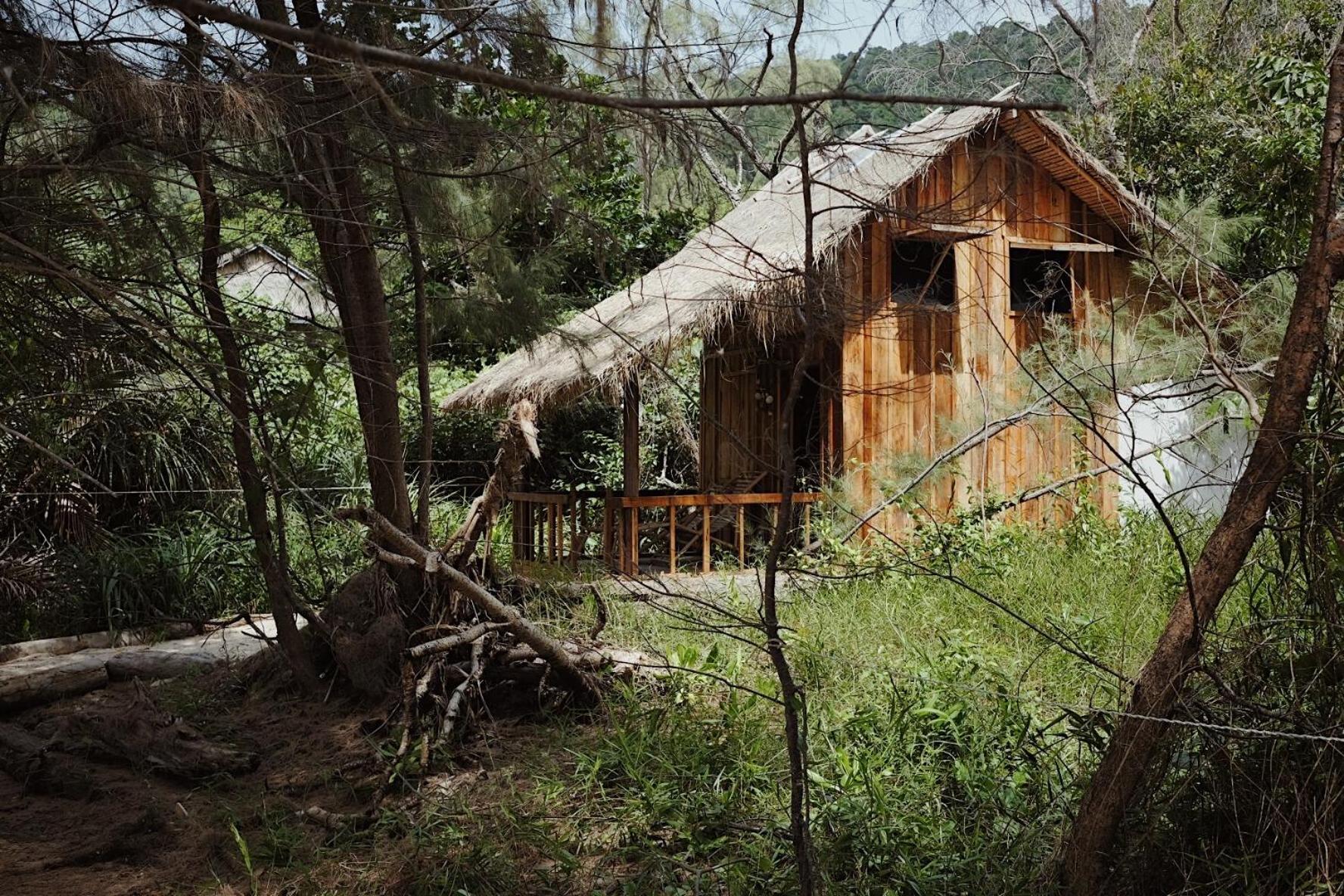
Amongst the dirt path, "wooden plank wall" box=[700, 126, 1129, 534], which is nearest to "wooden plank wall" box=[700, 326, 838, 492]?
"wooden plank wall" box=[700, 126, 1129, 534]

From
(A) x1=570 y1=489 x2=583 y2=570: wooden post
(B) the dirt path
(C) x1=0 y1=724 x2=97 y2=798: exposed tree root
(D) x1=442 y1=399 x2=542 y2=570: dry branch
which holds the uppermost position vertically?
(D) x1=442 y1=399 x2=542 y2=570: dry branch

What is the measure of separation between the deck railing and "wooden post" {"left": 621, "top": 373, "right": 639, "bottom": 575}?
0.6 inches

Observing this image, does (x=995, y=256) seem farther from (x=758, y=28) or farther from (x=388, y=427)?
(x=758, y=28)

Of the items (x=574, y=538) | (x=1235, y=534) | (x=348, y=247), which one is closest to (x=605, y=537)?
(x=574, y=538)

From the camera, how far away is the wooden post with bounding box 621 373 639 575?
29.1 feet

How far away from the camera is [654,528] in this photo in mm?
10617

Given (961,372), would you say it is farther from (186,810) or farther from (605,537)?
(186,810)

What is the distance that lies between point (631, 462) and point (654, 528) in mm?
1498

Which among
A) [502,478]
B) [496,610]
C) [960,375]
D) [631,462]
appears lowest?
[496,610]

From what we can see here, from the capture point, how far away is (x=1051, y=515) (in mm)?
9320

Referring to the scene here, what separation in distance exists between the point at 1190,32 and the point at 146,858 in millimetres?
13171

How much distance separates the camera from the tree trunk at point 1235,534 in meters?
2.56

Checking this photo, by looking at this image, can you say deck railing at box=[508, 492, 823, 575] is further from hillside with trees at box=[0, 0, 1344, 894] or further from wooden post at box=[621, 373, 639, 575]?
hillside with trees at box=[0, 0, 1344, 894]

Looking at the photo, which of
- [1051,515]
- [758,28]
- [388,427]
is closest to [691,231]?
[1051,515]
